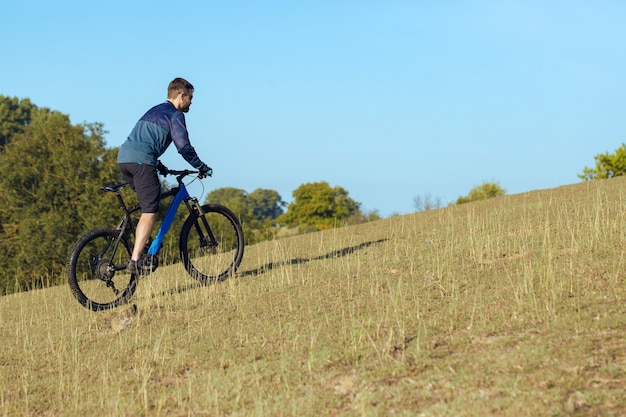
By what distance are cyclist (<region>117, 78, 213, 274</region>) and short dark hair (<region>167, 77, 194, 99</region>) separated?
12 millimetres

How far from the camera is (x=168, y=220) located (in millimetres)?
9414

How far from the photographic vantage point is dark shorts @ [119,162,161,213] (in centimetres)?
882

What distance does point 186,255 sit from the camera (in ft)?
31.5

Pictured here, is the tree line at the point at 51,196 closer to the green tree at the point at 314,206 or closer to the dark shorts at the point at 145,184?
the dark shorts at the point at 145,184

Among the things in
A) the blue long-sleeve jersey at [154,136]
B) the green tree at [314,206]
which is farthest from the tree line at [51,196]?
the green tree at [314,206]

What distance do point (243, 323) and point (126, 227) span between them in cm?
253

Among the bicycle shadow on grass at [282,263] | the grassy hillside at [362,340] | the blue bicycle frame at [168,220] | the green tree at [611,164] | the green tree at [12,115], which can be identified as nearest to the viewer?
the grassy hillside at [362,340]

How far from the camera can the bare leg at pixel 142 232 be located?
8805 mm

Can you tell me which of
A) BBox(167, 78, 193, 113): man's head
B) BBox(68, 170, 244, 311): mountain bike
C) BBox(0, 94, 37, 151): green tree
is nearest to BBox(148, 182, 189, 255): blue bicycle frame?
BBox(68, 170, 244, 311): mountain bike

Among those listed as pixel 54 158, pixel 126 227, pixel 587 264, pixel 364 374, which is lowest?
pixel 364 374

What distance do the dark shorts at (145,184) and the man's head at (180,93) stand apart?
90cm

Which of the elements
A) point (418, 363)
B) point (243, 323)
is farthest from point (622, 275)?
point (243, 323)

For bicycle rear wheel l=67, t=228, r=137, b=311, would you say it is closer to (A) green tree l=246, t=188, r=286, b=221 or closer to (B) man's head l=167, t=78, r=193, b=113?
(B) man's head l=167, t=78, r=193, b=113

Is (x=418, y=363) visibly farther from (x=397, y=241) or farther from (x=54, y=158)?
(x=54, y=158)
